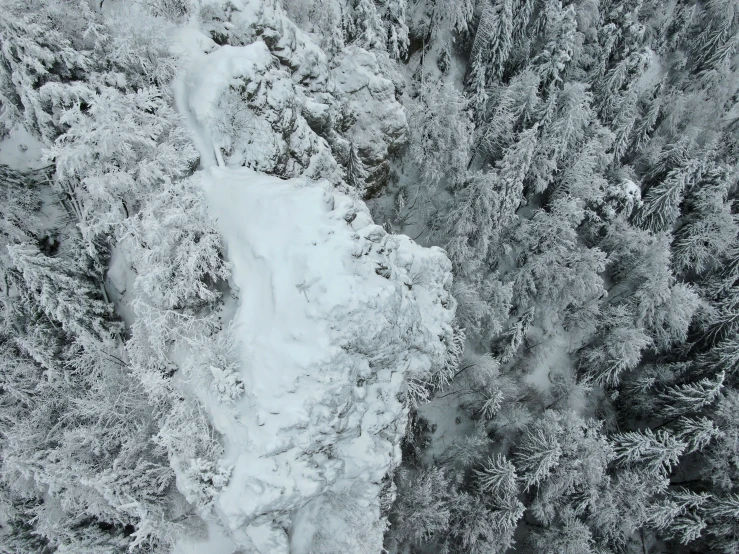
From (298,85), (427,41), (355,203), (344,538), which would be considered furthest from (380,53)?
(344,538)

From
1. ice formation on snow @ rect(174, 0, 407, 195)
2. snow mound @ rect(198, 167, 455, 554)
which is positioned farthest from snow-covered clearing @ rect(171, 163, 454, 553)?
ice formation on snow @ rect(174, 0, 407, 195)

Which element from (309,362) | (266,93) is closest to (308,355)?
(309,362)

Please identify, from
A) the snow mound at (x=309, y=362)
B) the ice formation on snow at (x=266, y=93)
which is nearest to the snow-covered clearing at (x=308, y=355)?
the snow mound at (x=309, y=362)

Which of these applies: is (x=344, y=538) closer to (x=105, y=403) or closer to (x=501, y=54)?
(x=105, y=403)

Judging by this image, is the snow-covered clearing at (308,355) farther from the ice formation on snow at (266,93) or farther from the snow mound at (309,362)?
the ice formation on snow at (266,93)

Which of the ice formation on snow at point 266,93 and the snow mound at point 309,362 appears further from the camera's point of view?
the ice formation on snow at point 266,93

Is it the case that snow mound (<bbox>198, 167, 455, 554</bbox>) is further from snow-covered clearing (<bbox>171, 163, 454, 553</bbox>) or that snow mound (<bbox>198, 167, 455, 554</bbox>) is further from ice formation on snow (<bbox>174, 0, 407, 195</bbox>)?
ice formation on snow (<bbox>174, 0, 407, 195</bbox>)

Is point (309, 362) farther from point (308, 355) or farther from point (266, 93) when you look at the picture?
point (266, 93)

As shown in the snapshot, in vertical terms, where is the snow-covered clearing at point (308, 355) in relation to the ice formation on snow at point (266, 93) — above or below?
below
